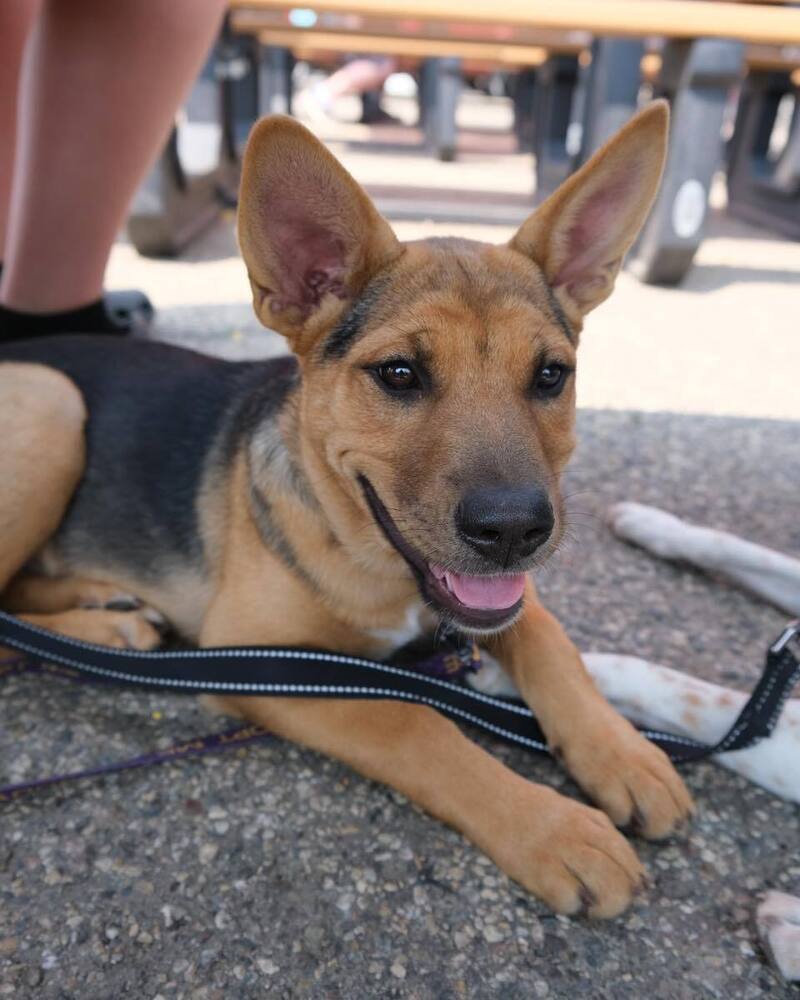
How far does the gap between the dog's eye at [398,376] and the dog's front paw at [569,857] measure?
1.02 meters

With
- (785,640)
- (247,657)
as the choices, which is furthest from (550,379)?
(247,657)

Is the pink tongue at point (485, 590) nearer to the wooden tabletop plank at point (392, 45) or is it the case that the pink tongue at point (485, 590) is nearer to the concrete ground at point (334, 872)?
the concrete ground at point (334, 872)

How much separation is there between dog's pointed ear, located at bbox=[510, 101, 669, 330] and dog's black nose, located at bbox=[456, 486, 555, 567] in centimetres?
91

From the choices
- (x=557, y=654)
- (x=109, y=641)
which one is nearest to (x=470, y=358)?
(x=557, y=654)

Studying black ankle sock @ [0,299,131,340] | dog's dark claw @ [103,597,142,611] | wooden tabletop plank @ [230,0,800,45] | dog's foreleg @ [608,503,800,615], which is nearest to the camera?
dog's dark claw @ [103,597,142,611]

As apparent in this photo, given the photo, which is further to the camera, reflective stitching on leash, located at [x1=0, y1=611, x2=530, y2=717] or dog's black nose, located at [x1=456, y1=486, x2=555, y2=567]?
reflective stitching on leash, located at [x1=0, y1=611, x2=530, y2=717]

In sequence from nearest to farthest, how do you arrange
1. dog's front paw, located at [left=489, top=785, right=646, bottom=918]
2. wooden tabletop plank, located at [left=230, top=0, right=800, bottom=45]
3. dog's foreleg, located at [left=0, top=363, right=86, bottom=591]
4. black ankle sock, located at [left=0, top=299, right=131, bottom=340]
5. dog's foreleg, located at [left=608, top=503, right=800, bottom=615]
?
1. dog's front paw, located at [left=489, top=785, right=646, bottom=918]
2. dog's foreleg, located at [left=0, top=363, right=86, bottom=591]
3. dog's foreleg, located at [left=608, top=503, right=800, bottom=615]
4. black ankle sock, located at [left=0, top=299, right=131, bottom=340]
5. wooden tabletop plank, located at [left=230, top=0, right=800, bottom=45]

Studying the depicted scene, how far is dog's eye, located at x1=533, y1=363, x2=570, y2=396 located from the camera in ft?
7.54

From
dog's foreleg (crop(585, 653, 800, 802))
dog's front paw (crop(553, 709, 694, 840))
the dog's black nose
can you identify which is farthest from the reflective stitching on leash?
the dog's black nose

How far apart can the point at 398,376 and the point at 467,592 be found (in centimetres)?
57

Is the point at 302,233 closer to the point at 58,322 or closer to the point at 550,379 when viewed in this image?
the point at 550,379

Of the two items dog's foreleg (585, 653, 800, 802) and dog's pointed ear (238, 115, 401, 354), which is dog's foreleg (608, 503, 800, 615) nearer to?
dog's foreleg (585, 653, 800, 802)

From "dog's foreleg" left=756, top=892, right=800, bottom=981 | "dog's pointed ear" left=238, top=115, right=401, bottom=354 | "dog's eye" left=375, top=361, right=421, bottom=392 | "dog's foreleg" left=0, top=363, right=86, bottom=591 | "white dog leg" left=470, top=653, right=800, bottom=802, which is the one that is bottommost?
"white dog leg" left=470, top=653, right=800, bottom=802

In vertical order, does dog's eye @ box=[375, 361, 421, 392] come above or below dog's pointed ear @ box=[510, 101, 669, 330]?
below
